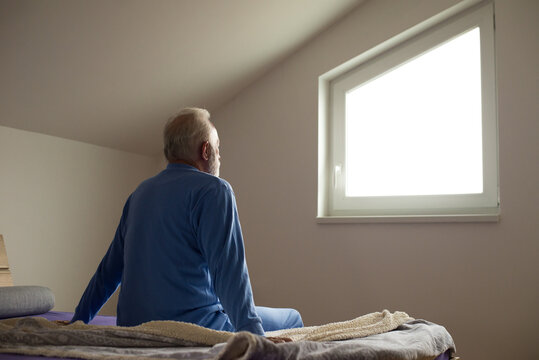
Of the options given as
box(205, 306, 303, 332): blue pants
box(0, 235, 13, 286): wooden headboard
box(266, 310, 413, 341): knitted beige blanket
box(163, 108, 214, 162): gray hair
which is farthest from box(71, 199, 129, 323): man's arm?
box(0, 235, 13, 286): wooden headboard

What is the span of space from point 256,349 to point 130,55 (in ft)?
7.58

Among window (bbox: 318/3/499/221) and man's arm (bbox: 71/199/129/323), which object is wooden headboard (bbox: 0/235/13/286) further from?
window (bbox: 318/3/499/221)

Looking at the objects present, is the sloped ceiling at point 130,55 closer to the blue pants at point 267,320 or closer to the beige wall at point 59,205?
the beige wall at point 59,205

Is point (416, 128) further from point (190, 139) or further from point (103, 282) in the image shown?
point (103, 282)

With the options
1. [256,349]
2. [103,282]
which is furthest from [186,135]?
[256,349]

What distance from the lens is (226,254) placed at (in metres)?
1.39

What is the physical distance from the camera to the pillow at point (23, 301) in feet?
6.51

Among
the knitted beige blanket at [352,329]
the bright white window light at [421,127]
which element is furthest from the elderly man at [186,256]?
the bright white window light at [421,127]

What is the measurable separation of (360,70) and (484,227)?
4.06ft

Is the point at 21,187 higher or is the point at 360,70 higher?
the point at 360,70

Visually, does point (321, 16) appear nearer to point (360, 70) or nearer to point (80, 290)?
point (360, 70)

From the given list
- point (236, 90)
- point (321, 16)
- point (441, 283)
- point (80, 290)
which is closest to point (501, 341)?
point (441, 283)

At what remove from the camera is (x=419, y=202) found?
2807mm

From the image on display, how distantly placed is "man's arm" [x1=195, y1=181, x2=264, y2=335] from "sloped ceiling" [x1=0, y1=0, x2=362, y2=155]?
1499 millimetres
